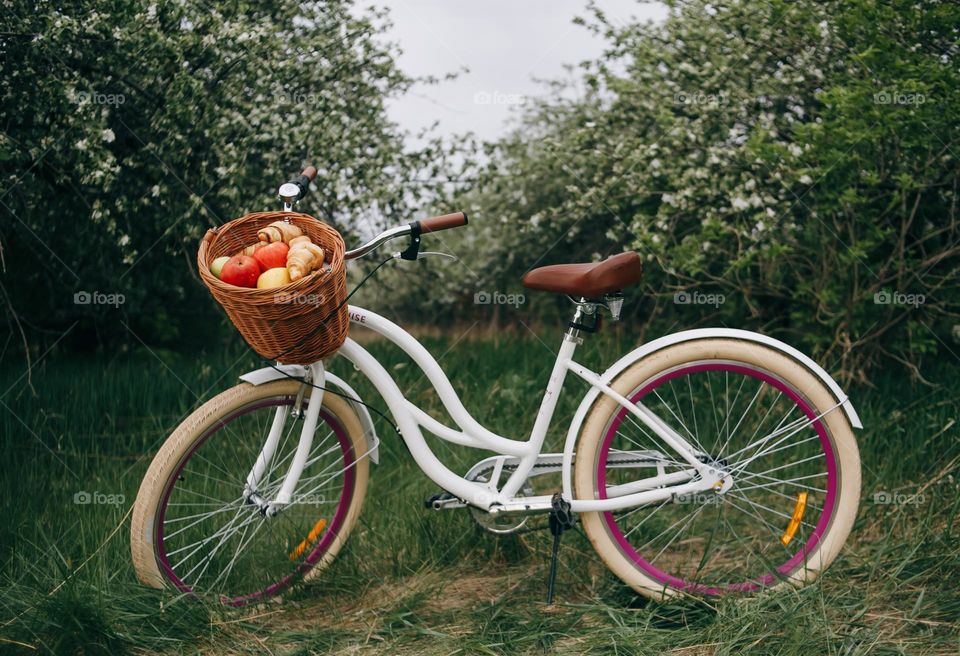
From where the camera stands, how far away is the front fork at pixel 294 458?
117 inches

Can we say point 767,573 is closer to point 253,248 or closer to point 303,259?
point 303,259

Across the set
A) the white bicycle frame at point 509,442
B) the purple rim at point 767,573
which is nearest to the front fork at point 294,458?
the white bicycle frame at point 509,442

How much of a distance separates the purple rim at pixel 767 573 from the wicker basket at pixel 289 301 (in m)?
0.90

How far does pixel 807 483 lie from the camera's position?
4.12 meters

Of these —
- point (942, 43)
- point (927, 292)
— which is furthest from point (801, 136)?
point (927, 292)

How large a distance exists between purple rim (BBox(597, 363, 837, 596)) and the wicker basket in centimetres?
90

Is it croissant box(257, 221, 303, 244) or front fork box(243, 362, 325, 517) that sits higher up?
croissant box(257, 221, 303, 244)

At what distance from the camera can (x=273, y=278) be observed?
259cm

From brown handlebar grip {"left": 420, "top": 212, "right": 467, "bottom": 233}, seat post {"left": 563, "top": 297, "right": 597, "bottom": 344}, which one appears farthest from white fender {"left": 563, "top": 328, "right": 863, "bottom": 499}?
brown handlebar grip {"left": 420, "top": 212, "right": 467, "bottom": 233}

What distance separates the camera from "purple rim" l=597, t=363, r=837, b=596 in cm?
301

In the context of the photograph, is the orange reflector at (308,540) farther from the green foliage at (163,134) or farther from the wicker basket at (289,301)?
the green foliage at (163,134)

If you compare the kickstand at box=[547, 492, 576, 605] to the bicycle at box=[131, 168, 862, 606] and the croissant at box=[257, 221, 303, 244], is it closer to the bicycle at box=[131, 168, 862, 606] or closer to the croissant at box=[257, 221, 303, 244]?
the bicycle at box=[131, 168, 862, 606]

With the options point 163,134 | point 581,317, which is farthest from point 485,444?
point 163,134

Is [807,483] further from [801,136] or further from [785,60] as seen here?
[785,60]
